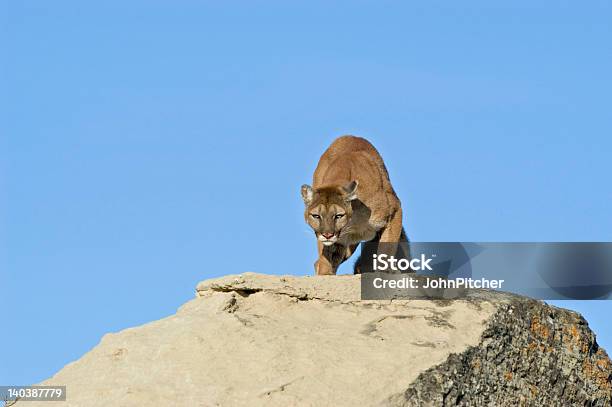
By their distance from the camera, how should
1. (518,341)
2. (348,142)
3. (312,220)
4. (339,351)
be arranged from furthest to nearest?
(348,142)
(312,220)
(518,341)
(339,351)

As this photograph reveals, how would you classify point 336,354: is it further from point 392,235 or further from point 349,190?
point 392,235

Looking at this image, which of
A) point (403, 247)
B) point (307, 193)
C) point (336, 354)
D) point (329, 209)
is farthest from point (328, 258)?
point (336, 354)

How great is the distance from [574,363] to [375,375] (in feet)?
11.3

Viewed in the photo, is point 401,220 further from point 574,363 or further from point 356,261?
point 574,363

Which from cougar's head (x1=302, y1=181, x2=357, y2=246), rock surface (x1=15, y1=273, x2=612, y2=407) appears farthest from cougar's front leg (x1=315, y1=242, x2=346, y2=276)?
rock surface (x1=15, y1=273, x2=612, y2=407)

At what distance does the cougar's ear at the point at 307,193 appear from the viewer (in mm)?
16844

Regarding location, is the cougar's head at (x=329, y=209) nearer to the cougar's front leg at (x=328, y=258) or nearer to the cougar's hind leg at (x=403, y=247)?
the cougar's front leg at (x=328, y=258)

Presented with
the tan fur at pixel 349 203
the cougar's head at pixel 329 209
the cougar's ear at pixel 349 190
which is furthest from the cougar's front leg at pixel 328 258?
the cougar's ear at pixel 349 190

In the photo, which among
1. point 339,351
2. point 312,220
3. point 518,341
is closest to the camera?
point 339,351

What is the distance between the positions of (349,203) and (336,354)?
5.37 m

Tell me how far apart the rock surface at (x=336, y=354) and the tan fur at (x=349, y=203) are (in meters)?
3.02

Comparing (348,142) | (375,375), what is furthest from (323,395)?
(348,142)

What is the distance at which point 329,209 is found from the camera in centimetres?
1650

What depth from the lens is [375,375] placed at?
37.2ft
